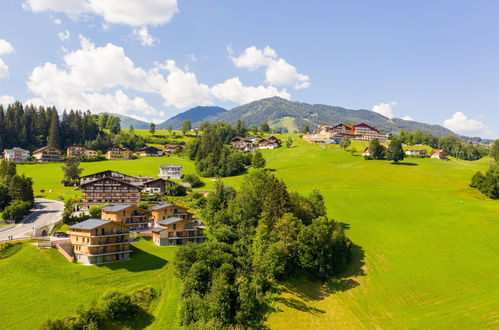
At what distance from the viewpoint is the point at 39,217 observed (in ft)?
269

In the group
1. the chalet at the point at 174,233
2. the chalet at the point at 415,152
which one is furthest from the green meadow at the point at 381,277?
the chalet at the point at 415,152

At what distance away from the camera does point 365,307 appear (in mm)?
55125

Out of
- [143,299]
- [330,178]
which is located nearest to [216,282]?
[143,299]

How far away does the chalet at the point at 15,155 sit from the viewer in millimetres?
151250

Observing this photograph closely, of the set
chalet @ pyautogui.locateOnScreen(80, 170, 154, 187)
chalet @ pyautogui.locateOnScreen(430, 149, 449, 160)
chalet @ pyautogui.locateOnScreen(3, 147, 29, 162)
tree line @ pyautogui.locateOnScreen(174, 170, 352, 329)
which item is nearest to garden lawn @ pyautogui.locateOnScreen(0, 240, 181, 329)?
tree line @ pyautogui.locateOnScreen(174, 170, 352, 329)

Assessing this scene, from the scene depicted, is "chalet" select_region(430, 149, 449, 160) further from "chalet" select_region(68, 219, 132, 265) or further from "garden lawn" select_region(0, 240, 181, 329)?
"chalet" select_region(68, 219, 132, 265)

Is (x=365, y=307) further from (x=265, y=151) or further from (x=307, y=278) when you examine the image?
(x=265, y=151)

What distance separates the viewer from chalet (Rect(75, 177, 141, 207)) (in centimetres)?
9762

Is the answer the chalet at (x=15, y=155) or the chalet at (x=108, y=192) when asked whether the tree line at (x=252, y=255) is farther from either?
the chalet at (x=15, y=155)

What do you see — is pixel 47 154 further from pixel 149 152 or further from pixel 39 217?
pixel 39 217

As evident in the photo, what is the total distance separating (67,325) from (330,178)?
10079 centimetres

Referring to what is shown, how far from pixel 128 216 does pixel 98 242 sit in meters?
→ 18.2

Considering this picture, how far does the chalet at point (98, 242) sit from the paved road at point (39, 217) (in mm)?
14619

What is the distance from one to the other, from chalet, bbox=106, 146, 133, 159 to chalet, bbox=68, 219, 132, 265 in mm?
118814
